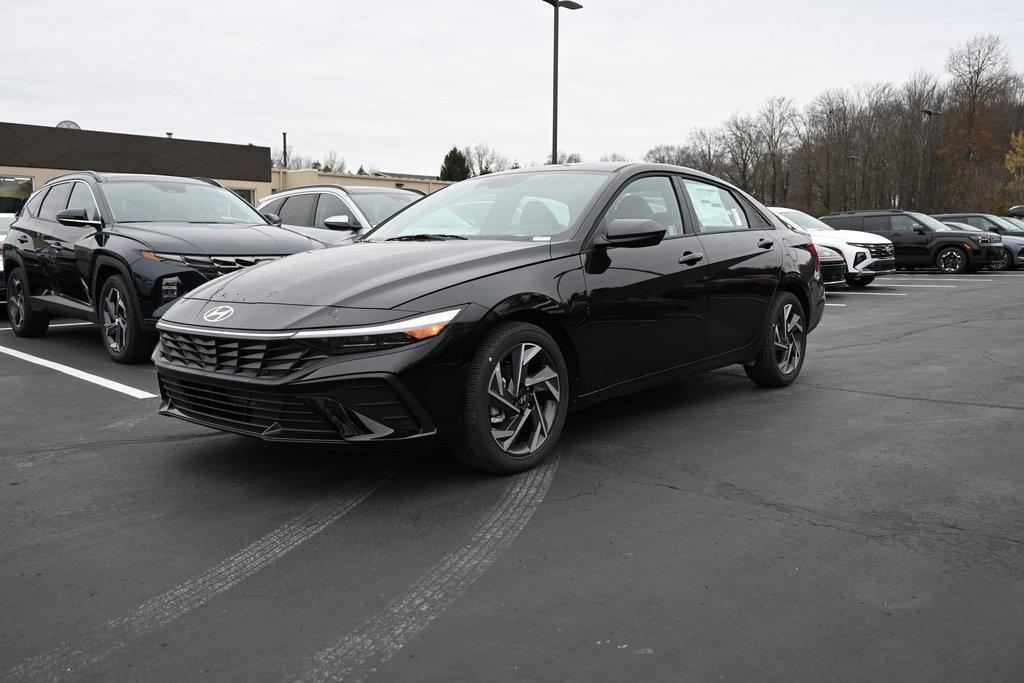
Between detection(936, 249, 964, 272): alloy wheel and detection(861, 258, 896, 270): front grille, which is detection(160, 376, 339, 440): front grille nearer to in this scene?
detection(861, 258, 896, 270): front grille

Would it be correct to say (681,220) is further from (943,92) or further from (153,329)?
(943,92)

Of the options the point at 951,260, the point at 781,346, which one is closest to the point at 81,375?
the point at 781,346

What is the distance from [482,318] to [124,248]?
14.9 ft

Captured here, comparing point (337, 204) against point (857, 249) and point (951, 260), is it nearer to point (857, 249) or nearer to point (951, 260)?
point (857, 249)

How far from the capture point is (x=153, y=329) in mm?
7148

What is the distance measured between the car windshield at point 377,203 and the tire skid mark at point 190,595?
7.13 m

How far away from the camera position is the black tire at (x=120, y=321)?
719cm

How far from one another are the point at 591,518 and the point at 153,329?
484 cm

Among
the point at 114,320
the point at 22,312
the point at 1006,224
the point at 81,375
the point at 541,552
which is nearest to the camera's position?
the point at 541,552

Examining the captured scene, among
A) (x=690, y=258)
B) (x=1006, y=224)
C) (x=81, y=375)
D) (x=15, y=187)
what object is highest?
(x=15, y=187)

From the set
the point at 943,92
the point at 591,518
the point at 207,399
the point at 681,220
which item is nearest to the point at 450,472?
the point at 591,518

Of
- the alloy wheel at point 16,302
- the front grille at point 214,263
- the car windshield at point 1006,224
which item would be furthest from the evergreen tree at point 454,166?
the front grille at point 214,263

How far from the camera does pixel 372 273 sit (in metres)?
4.16

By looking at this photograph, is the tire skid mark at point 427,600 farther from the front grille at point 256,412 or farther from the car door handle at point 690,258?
Answer: the car door handle at point 690,258
